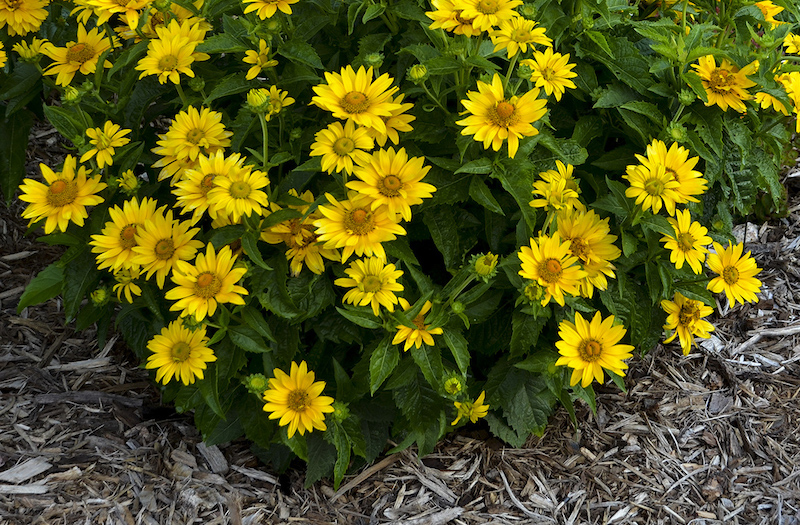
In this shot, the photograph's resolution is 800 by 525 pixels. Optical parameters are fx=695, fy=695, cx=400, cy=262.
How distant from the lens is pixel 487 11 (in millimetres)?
1839

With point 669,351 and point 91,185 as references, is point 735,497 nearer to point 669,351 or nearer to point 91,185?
point 669,351

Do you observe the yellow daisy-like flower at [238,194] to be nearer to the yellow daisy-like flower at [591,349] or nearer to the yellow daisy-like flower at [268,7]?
the yellow daisy-like flower at [268,7]

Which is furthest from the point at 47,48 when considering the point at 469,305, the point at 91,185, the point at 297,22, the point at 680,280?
the point at 680,280

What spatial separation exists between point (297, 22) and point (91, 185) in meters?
0.82

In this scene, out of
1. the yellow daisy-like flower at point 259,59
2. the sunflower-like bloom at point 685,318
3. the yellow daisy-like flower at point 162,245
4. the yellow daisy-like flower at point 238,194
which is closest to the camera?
the yellow daisy-like flower at point 238,194

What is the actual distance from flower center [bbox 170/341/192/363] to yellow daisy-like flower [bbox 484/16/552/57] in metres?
1.21

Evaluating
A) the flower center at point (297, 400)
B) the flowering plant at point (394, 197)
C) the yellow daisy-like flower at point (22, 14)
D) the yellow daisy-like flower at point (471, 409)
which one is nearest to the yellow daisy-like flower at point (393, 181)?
the flowering plant at point (394, 197)

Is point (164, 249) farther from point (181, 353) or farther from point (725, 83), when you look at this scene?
point (725, 83)

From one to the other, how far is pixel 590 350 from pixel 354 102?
0.97m

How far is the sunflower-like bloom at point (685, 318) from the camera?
231 cm

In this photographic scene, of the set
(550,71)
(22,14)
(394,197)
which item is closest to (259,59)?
(394,197)

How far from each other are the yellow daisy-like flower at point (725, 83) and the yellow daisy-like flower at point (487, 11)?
0.75m

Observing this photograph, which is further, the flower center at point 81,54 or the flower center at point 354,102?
the flower center at point 81,54

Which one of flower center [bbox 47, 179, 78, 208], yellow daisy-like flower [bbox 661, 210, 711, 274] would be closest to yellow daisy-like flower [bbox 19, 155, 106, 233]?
flower center [bbox 47, 179, 78, 208]
